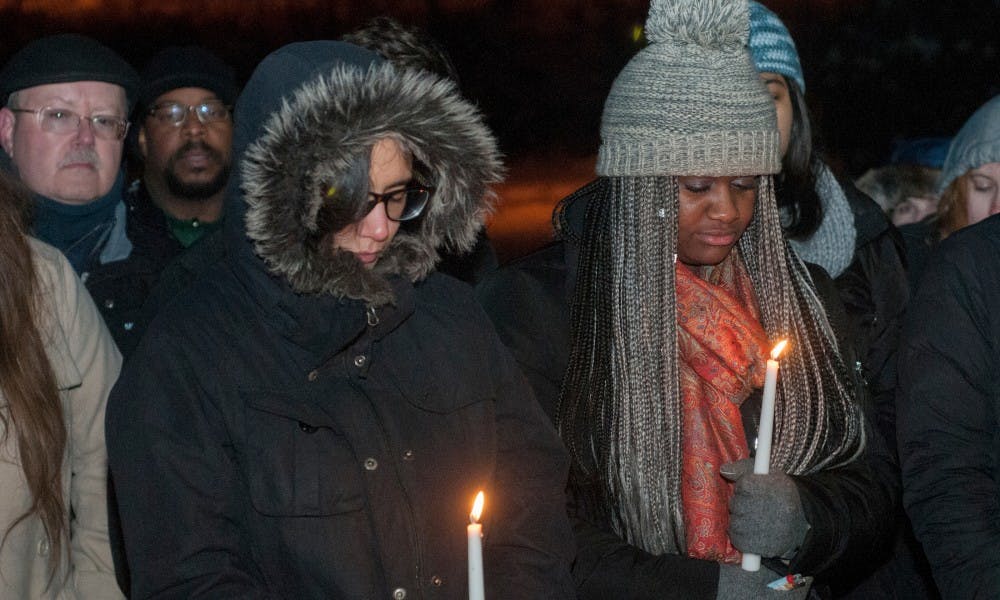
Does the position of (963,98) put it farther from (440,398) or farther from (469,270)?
(440,398)

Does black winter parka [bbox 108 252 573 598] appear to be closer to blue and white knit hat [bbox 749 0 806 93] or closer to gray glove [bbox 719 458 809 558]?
gray glove [bbox 719 458 809 558]

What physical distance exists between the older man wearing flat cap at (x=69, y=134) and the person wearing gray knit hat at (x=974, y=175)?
2551 millimetres

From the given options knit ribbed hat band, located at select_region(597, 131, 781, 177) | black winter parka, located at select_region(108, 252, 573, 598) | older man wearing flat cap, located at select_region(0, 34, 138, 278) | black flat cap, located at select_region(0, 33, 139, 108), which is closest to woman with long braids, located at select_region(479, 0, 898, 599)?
knit ribbed hat band, located at select_region(597, 131, 781, 177)

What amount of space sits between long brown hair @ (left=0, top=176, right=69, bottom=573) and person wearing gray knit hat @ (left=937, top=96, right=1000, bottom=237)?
2552mm

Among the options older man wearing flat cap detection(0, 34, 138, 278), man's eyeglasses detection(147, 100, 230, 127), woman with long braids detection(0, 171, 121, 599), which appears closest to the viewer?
woman with long braids detection(0, 171, 121, 599)

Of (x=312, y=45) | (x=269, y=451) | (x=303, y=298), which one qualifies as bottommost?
(x=269, y=451)

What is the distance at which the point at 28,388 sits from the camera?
287 centimetres

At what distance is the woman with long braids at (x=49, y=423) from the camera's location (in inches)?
112

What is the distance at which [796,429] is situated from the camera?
3.13m

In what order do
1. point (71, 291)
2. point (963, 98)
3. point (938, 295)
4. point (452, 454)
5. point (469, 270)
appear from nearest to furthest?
1. point (452, 454)
2. point (938, 295)
3. point (71, 291)
4. point (469, 270)
5. point (963, 98)

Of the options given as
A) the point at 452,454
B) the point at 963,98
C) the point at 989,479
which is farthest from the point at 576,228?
the point at 963,98

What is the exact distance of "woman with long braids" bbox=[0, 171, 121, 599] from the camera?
285 centimetres

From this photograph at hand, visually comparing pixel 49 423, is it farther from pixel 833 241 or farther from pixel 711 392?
pixel 833 241

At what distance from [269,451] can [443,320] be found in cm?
51
